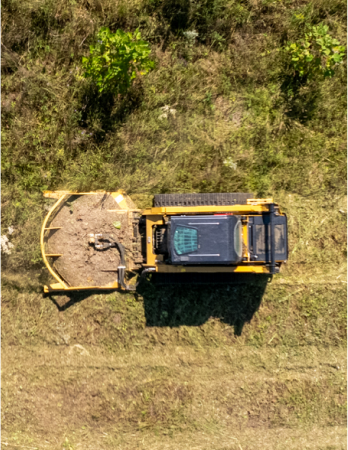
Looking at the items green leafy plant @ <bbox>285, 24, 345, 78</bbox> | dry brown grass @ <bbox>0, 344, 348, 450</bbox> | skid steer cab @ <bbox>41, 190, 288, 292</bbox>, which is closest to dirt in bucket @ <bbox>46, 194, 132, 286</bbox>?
skid steer cab @ <bbox>41, 190, 288, 292</bbox>

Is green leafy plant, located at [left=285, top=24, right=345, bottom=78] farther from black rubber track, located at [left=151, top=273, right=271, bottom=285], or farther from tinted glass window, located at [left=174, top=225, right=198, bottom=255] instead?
black rubber track, located at [left=151, top=273, right=271, bottom=285]

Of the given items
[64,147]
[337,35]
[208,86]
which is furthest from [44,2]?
[337,35]

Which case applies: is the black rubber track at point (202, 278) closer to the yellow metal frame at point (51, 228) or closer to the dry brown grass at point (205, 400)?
the yellow metal frame at point (51, 228)

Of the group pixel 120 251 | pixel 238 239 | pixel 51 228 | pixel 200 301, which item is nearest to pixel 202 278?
pixel 200 301

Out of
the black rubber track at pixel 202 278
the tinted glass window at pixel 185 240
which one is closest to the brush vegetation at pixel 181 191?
the black rubber track at pixel 202 278

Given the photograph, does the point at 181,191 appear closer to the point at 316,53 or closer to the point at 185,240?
the point at 185,240

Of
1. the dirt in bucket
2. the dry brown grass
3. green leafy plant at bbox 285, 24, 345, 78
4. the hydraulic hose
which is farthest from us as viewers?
the dirt in bucket
